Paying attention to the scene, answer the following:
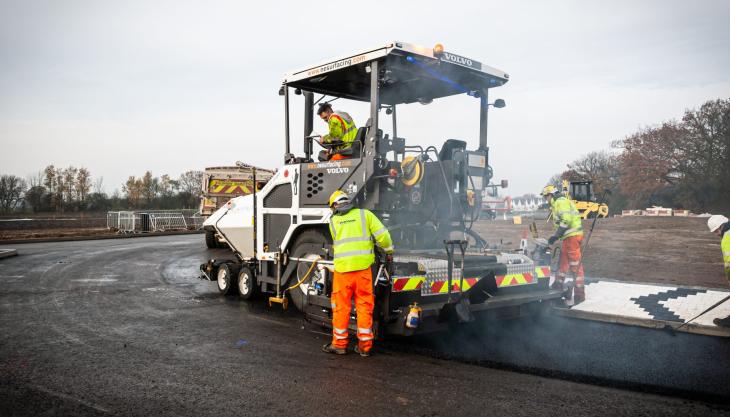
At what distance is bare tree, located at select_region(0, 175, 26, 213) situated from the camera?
53.2 m

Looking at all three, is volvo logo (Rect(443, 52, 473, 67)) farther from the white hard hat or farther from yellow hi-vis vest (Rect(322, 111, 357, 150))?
the white hard hat

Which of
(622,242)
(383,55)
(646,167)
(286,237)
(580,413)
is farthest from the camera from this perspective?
(646,167)

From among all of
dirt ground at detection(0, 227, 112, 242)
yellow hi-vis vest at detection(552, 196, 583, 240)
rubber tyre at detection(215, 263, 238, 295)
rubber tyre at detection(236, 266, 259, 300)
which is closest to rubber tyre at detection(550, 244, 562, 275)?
yellow hi-vis vest at detection(552, 196, 583, 240)

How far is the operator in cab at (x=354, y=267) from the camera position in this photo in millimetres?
5090

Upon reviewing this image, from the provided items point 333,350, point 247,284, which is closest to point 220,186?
point 247,284

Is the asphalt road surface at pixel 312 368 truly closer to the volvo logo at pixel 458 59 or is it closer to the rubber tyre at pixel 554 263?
the rubber tyre at pixel 554 263

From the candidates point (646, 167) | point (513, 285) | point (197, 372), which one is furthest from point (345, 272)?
point (646, 167)

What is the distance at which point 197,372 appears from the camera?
A: 4.68 meters

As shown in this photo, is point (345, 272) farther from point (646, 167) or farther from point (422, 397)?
point (646, 167)

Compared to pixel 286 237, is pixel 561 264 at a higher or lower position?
lower

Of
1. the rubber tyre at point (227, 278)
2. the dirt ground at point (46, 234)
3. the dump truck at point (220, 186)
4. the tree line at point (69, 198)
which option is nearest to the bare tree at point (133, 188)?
the tree line at point (69, 198)

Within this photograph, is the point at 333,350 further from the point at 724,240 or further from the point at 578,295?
the point at 724,240

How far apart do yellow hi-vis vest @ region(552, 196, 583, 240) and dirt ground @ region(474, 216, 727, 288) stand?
86 cm

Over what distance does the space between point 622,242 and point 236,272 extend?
11.6 metres
